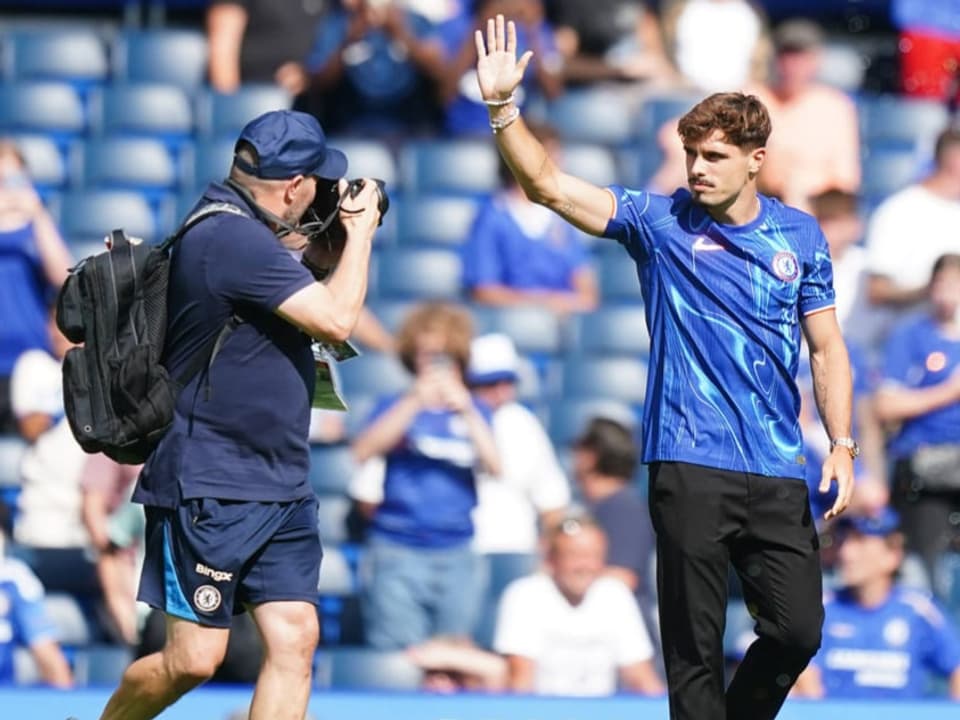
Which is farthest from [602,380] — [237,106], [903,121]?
[903,121]

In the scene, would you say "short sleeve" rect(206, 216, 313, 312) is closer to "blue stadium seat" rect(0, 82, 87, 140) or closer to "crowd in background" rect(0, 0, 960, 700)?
"crowd in background" rect(0, 0, 960, 700)

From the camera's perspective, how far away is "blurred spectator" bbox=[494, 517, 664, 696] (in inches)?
299

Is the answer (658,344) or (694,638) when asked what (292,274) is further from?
(694,638)

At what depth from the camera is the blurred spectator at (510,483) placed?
27.0 feet

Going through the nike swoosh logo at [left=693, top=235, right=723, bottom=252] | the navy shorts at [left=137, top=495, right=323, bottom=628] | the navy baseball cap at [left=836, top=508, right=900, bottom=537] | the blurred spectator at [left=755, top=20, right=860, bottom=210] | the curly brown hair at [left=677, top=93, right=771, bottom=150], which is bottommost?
the navy baseball cap at [left=836, top=508, right=900, bottom=537]

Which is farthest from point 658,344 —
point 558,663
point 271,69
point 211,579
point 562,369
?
point 271,69

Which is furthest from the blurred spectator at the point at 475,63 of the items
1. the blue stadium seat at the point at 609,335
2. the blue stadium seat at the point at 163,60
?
the blue stadium seat at the point at 609,335

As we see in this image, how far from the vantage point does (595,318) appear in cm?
990

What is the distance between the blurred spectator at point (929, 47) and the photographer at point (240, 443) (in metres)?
6.96

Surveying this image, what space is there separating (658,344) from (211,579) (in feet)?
4.44

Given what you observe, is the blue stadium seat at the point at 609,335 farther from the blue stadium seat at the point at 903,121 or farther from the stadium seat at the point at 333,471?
the blue stadium seat at the point at 903,121

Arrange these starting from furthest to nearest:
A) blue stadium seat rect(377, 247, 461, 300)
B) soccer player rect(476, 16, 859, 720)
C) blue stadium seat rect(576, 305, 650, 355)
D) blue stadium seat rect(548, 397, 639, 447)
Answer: blue stadium seat rect(377, 247, 461, 300), blue stadium seat rect(576, 305, 650, 355), blue stadium seat rect(548, 397, 639, 447), soccer player rect(476, 16, 859, 720)

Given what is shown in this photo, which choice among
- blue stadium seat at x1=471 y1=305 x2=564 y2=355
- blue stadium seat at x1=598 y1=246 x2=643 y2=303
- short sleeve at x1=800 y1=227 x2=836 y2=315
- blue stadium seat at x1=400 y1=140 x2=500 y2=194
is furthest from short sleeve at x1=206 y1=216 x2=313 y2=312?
→ blue stadium seat at x1=400 y1=140 x2=500 y2=194

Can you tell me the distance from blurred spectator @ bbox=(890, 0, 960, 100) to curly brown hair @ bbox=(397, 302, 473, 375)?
169 inches
